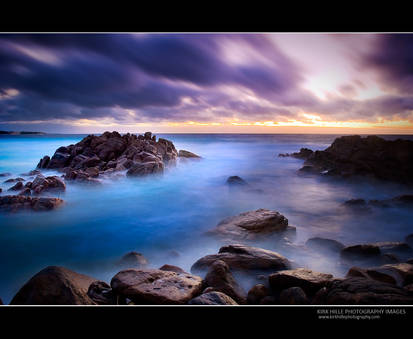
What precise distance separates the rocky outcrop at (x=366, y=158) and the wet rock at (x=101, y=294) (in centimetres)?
640

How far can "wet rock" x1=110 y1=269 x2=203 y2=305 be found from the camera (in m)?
2.17

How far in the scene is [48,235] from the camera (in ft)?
12.2

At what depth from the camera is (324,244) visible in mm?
3627

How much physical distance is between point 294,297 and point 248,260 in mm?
872

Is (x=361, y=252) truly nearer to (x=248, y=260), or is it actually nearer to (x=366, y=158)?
(x=248, y=260)

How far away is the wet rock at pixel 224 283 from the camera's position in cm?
242

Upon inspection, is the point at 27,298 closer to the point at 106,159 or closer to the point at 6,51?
the point at 6,51

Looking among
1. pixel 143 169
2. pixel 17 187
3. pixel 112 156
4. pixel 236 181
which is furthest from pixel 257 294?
pixel 112 156

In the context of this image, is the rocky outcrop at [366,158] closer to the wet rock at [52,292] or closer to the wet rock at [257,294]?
the wet rock at [257,294]

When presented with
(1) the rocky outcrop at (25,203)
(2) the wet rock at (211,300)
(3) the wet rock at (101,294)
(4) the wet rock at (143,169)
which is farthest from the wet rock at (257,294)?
(4) the wet rock at (143,169)

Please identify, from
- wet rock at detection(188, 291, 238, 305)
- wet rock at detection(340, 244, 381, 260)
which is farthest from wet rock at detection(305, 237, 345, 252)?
wet rock at detection(188, 291, 238, 305)
